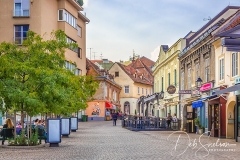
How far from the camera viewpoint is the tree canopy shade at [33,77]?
20344mm

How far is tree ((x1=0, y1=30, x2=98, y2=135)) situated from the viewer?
66.7ft

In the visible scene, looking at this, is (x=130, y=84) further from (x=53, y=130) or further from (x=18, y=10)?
(x=53, y=130)

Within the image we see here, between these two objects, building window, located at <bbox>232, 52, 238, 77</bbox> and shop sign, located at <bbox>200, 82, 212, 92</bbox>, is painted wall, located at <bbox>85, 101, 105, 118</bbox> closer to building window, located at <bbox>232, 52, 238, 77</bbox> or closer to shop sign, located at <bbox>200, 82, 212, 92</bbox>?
shop sign, located at <bbox>200, 82, 212, 92</bbox>

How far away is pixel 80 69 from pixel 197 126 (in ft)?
104

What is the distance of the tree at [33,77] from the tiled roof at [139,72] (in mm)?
75683

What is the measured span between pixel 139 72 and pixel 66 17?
5304cm

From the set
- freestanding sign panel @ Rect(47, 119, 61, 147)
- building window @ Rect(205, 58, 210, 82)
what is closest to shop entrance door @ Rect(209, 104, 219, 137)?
building window @ Rect(205, 58, 210, 82)

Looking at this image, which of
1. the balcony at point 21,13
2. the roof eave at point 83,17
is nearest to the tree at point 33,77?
the balcony at point 21,13

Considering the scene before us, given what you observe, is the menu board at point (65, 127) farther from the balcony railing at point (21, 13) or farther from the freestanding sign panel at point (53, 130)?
the balcony railing at point (21, 13)

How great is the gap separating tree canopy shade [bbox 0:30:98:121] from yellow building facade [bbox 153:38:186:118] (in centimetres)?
1935

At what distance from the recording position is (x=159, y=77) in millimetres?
56656

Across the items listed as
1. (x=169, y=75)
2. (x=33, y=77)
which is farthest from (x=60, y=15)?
(x=33, y=77)

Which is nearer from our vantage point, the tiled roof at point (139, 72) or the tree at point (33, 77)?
the tree at point (33, 77)

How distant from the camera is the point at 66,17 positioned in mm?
55406
